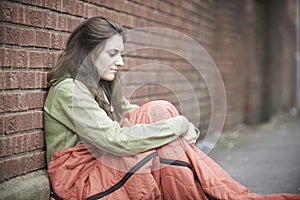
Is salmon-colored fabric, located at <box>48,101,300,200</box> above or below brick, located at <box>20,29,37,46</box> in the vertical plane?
below

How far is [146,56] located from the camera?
478cm

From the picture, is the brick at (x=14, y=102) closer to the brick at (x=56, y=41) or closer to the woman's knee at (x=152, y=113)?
the brick at (x=56, y=41)

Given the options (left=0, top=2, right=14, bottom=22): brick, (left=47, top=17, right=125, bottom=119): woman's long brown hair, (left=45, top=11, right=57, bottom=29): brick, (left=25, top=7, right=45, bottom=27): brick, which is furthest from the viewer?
(left=45, top=11, right=57, bottom=29): brick

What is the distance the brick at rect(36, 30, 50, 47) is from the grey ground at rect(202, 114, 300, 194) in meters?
1.94

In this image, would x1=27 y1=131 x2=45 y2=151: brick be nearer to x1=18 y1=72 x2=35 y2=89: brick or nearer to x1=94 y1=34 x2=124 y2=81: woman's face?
x1=18 y1=72 x2=35 y2=89: brick

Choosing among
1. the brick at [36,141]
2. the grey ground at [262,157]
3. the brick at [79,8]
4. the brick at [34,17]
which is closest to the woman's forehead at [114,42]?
the brick at [34,17]

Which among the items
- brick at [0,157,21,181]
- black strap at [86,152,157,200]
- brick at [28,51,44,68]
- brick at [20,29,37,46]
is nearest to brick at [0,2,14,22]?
brick at [20,29,37,46]

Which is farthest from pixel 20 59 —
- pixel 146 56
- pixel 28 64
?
pixel 146 56

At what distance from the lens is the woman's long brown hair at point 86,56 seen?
2.96m

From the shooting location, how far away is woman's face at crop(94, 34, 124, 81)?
3004 millimetres

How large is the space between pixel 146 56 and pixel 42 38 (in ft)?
6.10

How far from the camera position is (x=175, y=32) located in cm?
546

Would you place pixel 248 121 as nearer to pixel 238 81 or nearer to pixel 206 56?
pixel 238 81

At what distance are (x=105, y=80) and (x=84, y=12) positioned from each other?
633 millimetres
